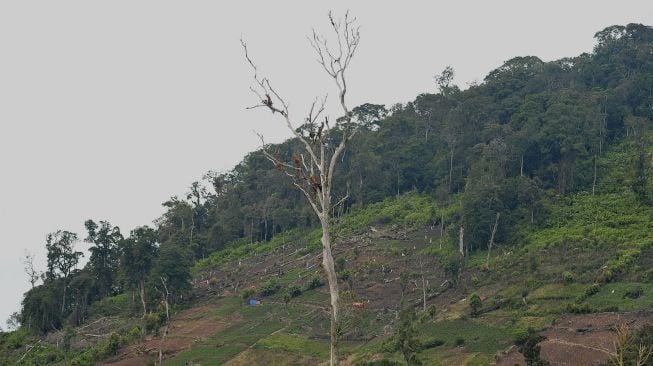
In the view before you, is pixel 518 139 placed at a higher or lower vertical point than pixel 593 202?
higher

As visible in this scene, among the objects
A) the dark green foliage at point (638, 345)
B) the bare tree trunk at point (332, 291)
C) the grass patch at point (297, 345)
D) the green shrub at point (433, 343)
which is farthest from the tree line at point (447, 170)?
the bare tree trunk at point (332, 291)

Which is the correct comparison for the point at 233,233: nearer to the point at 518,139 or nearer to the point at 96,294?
the point at 96,294

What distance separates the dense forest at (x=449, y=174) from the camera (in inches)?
2052

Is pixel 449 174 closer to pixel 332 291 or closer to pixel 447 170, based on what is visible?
pixel 447 170

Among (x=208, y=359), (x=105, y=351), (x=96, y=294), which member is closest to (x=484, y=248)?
(x=208, y=359)

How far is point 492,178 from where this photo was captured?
53062 millimetres

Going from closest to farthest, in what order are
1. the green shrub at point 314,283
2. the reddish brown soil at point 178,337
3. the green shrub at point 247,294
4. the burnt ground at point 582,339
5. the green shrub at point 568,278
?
the burnt ground at point 582,339, the green shrub at point 568,278, the reddish brown soil at point 178,337, the green shrub at point 314,283, the green shrub at point 247,294

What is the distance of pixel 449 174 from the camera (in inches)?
2569

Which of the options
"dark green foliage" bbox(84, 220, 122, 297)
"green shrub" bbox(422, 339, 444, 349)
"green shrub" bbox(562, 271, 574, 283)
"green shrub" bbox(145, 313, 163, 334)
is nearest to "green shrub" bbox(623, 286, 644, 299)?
"green shrub" bbox(562, 271, 574, 283)

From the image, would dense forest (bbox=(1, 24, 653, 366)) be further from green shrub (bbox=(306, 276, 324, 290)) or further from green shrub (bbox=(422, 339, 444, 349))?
green shrub (bbox=(422, 339, 444, 349))

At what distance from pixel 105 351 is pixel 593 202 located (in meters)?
36.4

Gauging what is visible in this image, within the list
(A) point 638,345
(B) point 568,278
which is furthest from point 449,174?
(A) point 638,345

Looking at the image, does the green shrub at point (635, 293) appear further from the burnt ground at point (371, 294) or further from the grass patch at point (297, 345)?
the grass patch at point (297, 345)

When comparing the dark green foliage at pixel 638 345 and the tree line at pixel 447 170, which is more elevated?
the tree line at pixel 447 170
